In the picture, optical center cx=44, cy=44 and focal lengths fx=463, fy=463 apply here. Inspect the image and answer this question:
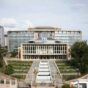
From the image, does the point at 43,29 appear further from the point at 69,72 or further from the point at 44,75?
the point at 44,75

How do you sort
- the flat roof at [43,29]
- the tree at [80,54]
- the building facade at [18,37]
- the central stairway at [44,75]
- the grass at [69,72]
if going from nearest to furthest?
1. the central stairway at [44,75]
2. the grass at [69,72]
3. the tree at [80,54]
4. the flat roof at [43,29]
5. the building facade at [18,37]

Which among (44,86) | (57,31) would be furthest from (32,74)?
(57,31)

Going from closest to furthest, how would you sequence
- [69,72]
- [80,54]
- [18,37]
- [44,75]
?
[44,75]
[69,72]
[80,54]
[18,37]

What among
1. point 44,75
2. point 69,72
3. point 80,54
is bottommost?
point 44,75

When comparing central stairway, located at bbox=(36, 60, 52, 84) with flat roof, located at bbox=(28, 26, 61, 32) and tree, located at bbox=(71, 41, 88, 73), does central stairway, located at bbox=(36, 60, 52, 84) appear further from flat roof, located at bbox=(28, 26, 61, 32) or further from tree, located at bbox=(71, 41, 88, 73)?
flat roof, located at bbox=(28, 26, 61, 32)

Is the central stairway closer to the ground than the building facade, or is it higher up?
closer to the ground

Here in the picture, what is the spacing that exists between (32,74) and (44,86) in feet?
33.8

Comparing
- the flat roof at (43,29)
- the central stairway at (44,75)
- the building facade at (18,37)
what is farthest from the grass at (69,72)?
the building facade at (18,37)

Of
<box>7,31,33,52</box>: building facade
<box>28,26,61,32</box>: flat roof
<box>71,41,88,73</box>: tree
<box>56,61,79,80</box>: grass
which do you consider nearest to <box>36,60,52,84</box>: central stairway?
<box>56,61,79,80</box>: grass

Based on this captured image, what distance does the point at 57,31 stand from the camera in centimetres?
10812

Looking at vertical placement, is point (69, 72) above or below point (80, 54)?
below

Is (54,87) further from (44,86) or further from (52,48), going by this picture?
(52,48)

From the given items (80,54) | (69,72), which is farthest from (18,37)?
(69,72)

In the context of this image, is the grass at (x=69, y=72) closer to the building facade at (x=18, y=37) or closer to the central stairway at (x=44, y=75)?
the central stairway at (x=44, y=75)
